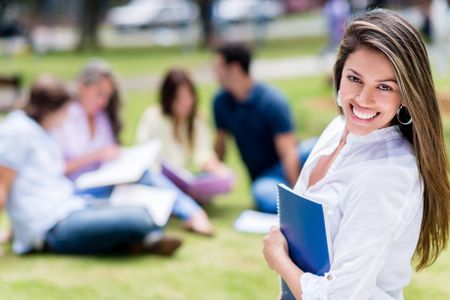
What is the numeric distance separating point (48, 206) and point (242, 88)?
1573mm

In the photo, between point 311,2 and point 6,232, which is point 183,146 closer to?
point 6,232

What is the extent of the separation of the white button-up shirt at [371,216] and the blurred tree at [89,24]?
1931cm

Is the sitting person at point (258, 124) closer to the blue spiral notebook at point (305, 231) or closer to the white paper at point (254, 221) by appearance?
the white paper at point (254, 221)

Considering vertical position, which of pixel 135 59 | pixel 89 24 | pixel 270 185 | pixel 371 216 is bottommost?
pixel 135 59

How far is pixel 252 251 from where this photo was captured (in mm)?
4289

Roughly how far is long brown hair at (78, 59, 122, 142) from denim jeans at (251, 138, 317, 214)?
3.19ft

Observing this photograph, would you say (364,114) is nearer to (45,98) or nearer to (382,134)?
(382,134)

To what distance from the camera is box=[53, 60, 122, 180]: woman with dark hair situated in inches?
193

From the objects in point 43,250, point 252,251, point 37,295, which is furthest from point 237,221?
point 37,295

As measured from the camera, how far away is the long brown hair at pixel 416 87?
Result: 70.4 inches

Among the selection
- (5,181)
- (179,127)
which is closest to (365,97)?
(5,181)

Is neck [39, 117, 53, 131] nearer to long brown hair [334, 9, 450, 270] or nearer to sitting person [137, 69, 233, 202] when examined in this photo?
sitting person [137, 69, 233, 202]

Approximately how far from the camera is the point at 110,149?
4.96 meters

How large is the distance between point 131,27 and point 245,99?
2440cm
